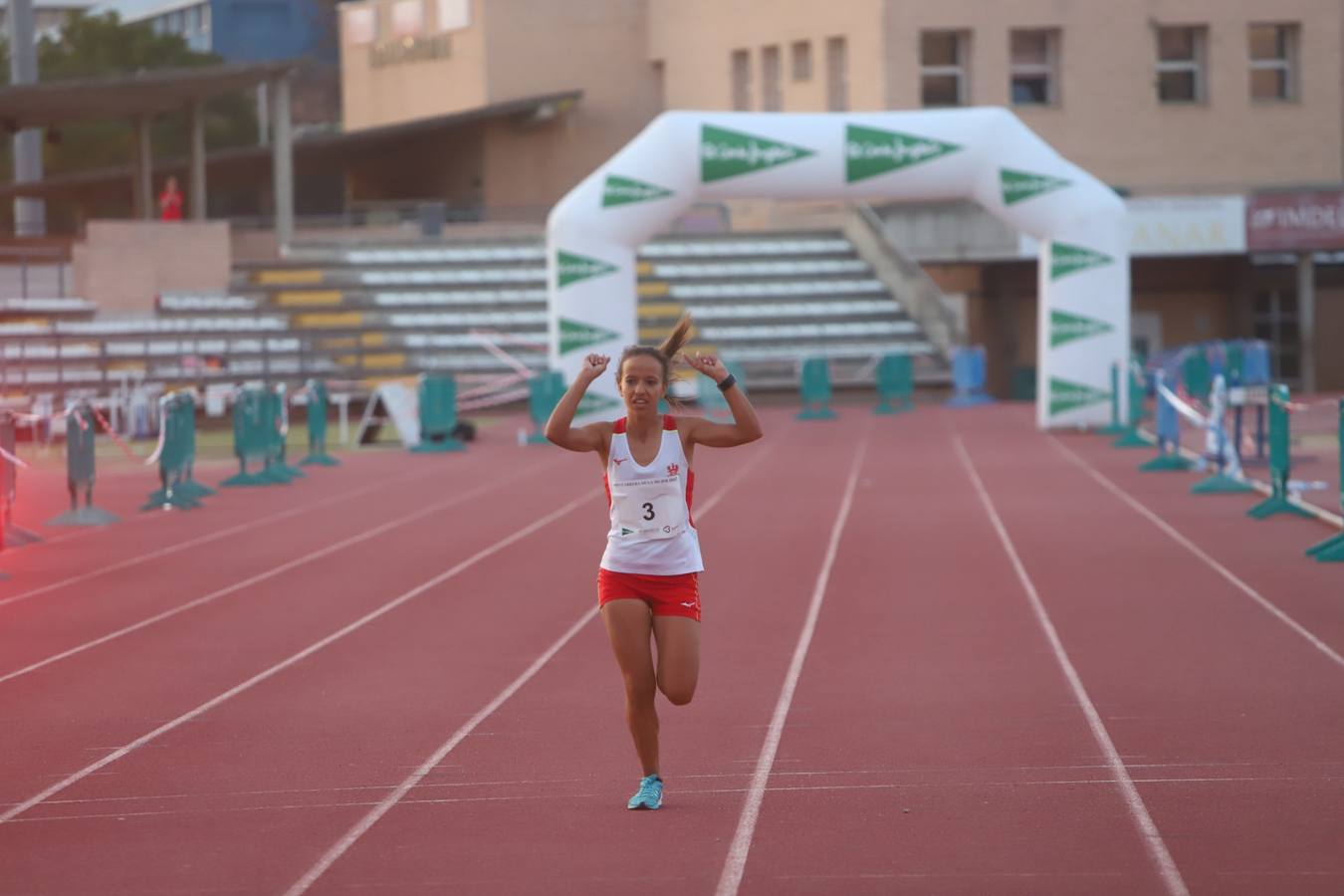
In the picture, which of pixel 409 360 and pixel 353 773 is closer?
pixel 353 773

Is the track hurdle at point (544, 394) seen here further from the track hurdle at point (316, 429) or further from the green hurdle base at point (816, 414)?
the green hurdle base at point (816, 414)

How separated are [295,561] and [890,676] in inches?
267

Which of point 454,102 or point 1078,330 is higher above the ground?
point 454,102

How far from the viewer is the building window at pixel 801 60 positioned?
1832 inches

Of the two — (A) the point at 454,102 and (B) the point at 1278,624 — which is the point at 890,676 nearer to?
(B) the point at 1278,624

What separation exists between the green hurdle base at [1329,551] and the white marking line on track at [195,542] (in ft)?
28.0

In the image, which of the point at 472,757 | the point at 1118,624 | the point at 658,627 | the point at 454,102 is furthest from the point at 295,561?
the point at 454,102

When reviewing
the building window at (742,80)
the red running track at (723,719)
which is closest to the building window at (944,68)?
the building window at (742,80)

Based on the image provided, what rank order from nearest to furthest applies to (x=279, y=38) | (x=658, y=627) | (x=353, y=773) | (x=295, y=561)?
(x=658, y=627), (x=353, y=773), (x=295, y=561), (x=279, y=38)

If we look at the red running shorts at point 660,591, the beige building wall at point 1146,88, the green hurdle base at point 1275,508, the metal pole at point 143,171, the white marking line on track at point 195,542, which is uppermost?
the beige building wall at point 1146,88

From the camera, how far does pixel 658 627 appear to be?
22.7 ft

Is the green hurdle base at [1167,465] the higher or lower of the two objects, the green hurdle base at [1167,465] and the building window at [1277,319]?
the lower

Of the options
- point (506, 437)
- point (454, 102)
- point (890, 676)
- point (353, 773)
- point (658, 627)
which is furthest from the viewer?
point (454, 102)

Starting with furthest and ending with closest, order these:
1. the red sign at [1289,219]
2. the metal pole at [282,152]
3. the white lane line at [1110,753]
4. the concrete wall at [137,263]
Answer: the red sign at [1289,219] → the metal pole at [282,152] → the concrete wall at [137,263] → the white lane line at [1110,753]
